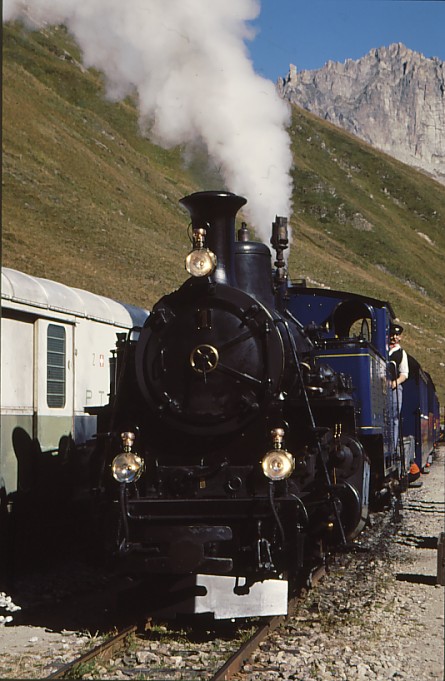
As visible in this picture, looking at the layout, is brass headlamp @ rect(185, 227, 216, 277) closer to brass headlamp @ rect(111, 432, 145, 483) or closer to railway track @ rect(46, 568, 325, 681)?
brass headlamp @ rect(111, 432, 145, 483)

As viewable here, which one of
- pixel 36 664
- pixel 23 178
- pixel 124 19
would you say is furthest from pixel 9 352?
pixel 23 178

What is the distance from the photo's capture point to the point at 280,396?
7.47 m

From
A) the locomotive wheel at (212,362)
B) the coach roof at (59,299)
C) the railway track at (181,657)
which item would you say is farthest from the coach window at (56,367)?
the railway track at (181,657)

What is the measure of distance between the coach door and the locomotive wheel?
2.25 meters

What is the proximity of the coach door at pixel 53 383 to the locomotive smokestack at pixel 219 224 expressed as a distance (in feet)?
8.47

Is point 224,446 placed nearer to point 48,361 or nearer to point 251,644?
point 251,644

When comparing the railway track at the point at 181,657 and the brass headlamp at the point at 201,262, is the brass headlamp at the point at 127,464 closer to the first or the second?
the railway track at the point at 181,657

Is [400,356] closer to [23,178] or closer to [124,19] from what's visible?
[124,19]

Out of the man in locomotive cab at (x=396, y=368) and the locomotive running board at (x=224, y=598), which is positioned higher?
the man in locomotive cab at (x=396, y=368)

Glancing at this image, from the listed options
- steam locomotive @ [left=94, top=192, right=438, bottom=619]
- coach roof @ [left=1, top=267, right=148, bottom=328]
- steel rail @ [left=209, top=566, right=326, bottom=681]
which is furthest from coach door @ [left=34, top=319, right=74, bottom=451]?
steel rail @ [left=209, top=566, right=326, bottom=681]

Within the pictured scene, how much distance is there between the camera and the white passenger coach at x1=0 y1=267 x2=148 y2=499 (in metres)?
8.95

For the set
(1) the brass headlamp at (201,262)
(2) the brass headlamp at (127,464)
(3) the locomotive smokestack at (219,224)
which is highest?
(3) the locomotive smokestack at (219,224)

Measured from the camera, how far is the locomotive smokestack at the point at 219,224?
25.8ft

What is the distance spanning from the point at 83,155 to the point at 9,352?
4717 cm
